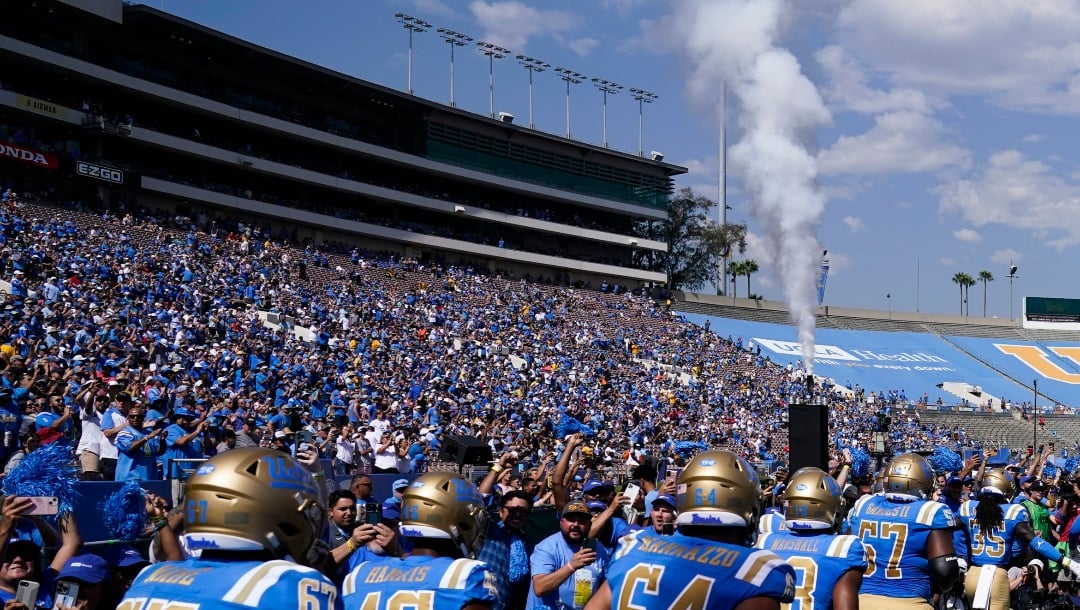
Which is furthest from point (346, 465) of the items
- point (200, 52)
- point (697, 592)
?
point (200, 52)

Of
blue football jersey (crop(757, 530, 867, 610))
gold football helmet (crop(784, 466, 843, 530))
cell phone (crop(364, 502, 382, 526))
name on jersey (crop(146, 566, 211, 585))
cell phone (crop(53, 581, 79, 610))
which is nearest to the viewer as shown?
name on jersey (crop(146, 566, 211, 585))

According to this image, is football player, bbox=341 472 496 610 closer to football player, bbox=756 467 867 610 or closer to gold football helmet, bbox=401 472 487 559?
gold football helmet, bbox=401 472 487 559

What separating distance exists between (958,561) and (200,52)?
43.8 m

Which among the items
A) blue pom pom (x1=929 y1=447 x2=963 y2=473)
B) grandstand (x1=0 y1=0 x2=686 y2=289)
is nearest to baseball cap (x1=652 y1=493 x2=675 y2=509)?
blue pom pom (x1=929 y1=447 x2=963 y2=473)

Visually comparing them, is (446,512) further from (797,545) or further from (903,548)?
(903,548)

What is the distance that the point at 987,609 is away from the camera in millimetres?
8781

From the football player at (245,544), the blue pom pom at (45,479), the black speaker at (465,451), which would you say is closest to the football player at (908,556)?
the football player at (245,544)

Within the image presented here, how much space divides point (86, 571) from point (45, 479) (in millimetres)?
981

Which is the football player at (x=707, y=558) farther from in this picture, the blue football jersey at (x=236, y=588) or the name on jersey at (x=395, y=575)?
the blue football jersey at (x=236, y=588)

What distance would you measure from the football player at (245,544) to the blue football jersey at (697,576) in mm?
1430

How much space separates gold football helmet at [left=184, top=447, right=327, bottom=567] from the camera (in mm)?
3637

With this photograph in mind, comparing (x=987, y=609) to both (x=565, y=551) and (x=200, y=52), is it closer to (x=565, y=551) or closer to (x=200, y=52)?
(x=565, y=551)

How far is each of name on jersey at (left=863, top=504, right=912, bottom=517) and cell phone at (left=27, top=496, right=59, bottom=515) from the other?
198 inches

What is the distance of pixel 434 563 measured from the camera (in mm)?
4570
